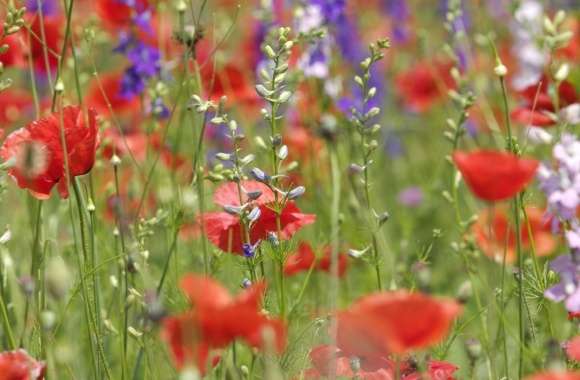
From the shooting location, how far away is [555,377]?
2.98 ft

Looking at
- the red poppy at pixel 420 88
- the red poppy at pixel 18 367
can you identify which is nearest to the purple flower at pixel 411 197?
the red poppy at pixel 420 88

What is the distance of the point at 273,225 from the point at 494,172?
49cm

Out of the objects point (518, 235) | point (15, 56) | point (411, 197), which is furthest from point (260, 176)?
point (411, 197)

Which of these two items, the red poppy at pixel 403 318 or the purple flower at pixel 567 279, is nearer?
the red poppy at pixel 403 318

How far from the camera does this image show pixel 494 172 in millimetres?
963

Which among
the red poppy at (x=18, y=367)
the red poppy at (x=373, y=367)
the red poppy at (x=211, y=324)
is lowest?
the red poppy at (x=373, y=367)

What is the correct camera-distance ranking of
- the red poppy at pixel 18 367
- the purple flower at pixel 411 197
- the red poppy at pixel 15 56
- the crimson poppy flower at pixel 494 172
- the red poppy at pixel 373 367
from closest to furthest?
the crimson poppy flower at pixel 494 172
the red poppy at pixel 18 367
the red poppy at pixel 373 367
the red poppy at pixel 15 56
the purple flower at pixel 411 197

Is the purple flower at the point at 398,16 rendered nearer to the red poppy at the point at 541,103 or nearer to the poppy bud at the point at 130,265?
the red poppy at the point at 541,103

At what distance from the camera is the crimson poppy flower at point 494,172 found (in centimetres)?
96

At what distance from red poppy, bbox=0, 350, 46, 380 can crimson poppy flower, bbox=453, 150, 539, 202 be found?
1.61 feet

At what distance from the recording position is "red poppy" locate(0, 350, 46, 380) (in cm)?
108

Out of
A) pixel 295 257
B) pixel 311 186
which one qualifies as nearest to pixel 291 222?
pixel 295 257

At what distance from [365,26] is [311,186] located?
6.51 feet

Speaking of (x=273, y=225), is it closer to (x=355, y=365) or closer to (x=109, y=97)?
(x=355, y=365)
